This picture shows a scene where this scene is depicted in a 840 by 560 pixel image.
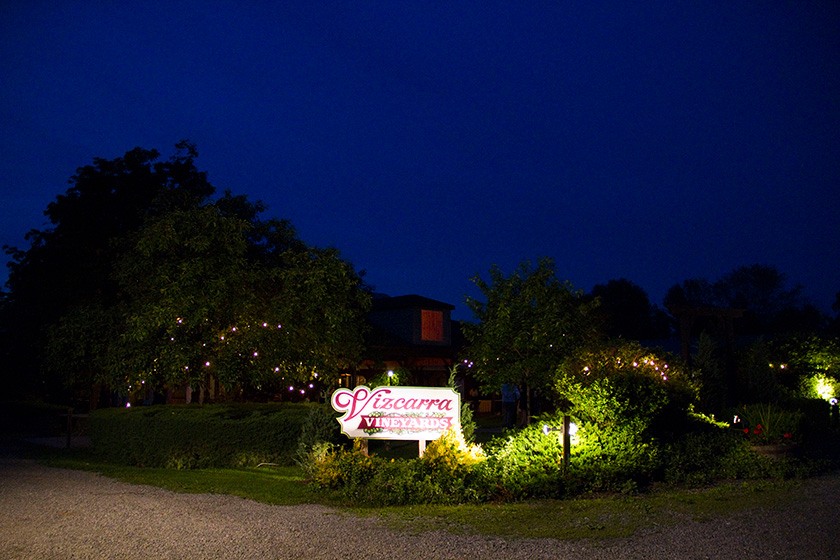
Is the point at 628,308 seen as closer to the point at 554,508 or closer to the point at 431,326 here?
the point at 431,326

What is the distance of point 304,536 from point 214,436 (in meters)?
8.64

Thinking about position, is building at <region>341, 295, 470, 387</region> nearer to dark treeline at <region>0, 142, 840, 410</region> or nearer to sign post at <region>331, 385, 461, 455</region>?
dark treeline at <region>0, 142, 840, 410</region>

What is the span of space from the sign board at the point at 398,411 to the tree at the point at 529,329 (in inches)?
331

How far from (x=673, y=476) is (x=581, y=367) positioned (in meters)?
4.32

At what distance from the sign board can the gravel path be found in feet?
9.62

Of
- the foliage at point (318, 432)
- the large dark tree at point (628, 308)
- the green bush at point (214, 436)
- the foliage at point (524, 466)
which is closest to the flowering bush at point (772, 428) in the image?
the foliage at point (524, 466)

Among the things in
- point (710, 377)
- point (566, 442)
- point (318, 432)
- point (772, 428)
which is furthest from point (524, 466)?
A: point (710, 377)

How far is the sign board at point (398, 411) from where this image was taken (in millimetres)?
14375

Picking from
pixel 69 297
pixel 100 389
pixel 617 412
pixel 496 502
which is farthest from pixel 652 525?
pixel 100 389

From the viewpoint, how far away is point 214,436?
17.5m

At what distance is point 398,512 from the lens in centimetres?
1102

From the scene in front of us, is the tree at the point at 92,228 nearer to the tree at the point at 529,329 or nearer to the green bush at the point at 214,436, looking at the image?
the green bush at the point at 214,436

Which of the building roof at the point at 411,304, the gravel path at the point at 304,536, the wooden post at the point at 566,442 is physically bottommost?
the gravel path at the point at 304,536

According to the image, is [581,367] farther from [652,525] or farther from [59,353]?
[59,353]
